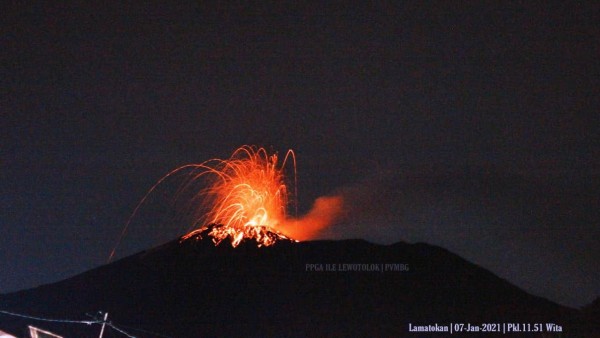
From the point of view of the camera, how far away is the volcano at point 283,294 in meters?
45.3

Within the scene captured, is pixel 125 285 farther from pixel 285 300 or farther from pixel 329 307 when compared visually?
pixel 329 307

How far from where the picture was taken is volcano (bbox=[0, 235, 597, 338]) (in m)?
45.3

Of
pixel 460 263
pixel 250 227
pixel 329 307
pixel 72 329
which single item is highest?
pixel 250 227

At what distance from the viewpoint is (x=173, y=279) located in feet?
187

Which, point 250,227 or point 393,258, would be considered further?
point 250,227

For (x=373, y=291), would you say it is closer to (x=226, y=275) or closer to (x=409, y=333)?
(x=409, y=333)

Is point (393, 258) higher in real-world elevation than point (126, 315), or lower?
higher

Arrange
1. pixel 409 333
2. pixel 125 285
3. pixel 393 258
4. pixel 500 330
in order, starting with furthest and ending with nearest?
1. pixel 393 258
2. pixel 125 285
3. pixel 409 333
4. pixel 500 330

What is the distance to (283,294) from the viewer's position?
54094 millimetres

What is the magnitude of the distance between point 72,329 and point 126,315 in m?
7.78

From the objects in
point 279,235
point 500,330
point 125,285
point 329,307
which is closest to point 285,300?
point 329,307

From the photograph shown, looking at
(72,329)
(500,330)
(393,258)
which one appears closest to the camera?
(500,330)

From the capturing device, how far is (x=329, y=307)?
5106cm

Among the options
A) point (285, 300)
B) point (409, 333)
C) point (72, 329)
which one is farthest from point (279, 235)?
point (72, 329)
